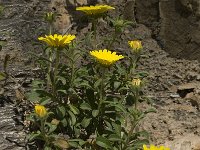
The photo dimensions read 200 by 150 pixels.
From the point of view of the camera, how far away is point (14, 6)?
4.75 meters

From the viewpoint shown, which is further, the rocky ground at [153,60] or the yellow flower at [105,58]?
the rocky ground at [153,60]

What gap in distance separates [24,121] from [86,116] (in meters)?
0.57

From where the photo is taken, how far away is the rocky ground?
3670 mm

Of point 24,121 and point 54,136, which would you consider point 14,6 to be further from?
point 54,136

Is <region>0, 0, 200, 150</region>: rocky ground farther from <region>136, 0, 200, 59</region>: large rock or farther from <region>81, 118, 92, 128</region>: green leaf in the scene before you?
<region>81, 118, 92, 128</region>: green leaf

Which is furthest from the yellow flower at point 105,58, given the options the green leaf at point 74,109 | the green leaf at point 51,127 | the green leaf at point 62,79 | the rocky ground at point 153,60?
the rocky ground at point 153,60

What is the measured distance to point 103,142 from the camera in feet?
10.6

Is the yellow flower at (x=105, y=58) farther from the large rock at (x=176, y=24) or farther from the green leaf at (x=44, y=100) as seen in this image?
the large rock at (x=176, y=24)

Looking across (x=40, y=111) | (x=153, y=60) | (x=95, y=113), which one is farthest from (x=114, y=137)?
(x=153, y=60)

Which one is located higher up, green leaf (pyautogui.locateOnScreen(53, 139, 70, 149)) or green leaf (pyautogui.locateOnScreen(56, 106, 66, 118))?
green leaf (pyautogui.locateOnScreen(56, 106, 66, 118))

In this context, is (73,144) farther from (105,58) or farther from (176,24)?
(176,24)

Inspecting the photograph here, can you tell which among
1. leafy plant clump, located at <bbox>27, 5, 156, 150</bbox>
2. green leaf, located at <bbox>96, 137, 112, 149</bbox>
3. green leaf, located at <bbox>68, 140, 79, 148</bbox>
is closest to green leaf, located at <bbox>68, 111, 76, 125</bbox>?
leafy plant clump, located at <bbox>27, 5, 156, 150</bbox>

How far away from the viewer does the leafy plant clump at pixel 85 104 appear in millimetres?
3246

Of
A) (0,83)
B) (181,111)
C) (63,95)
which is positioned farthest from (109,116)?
(0,83)
